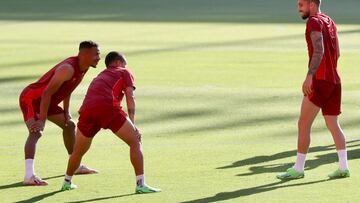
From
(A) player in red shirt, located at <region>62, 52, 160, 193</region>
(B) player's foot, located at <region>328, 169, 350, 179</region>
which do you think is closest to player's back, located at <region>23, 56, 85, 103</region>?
(A) player in red shirt, located at <region>62, 52, 160, 193</region>

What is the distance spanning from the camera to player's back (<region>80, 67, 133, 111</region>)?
9.91 metres

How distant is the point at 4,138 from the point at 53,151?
1.11 meters

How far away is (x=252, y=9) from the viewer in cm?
3734

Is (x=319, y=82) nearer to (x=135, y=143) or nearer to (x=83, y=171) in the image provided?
(x=135, y=143)

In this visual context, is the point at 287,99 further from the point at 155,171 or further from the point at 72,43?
the point at 72,43

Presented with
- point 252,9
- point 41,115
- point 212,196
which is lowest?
point 212,196

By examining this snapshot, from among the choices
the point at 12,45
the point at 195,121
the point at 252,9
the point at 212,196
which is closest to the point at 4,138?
the point at 195,121

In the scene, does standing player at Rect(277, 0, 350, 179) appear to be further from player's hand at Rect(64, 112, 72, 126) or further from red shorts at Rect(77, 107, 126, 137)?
player's hand at Rect(64, 112, 72, 126)

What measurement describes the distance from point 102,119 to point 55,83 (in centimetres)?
76

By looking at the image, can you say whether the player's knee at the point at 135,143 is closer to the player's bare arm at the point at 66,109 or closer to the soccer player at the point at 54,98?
the soccer player at the point at 54,98

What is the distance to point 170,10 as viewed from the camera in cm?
3750

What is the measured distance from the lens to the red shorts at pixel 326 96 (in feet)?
34.4

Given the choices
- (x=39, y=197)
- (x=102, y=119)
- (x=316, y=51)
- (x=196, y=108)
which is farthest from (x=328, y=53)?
(x=196, y=108)

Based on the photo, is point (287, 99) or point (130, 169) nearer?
point (130, 169)
